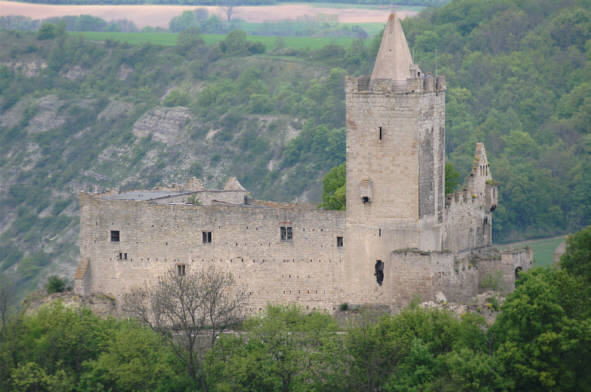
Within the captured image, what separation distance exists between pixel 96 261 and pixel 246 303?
7612mm

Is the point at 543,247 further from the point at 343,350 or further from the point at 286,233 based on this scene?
the point at 343,350

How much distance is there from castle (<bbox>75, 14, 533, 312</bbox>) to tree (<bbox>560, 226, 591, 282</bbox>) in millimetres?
2829

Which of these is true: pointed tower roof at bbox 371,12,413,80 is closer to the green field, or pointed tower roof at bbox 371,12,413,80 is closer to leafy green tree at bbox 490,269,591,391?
leafy green tree at bbox 490,269,591,391

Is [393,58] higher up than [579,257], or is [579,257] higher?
[393,58]

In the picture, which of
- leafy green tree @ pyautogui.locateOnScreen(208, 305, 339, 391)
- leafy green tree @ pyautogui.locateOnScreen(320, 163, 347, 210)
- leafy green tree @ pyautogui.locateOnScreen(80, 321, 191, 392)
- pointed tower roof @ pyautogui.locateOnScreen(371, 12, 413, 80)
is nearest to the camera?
leafy green tree @ pyautogui.locateOnScreen(208, 305, 339, 391)

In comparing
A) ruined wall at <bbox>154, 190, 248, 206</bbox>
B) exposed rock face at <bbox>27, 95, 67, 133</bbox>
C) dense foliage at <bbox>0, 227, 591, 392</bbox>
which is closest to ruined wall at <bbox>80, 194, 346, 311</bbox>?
dense foliage at <bbox>0, 227, 591, 392</bbox>

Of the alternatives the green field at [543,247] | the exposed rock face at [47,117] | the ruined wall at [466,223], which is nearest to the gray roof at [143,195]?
the ruined wall at [466,223]

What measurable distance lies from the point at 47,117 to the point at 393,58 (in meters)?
118

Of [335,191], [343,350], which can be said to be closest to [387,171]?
[343,350]

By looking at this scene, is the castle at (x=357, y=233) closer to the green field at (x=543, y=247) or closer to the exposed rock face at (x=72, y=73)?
the green field at (x=543, y=247)

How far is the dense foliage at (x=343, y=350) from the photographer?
65.1 m

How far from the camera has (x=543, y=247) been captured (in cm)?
11112

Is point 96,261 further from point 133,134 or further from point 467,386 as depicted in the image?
point 133,134

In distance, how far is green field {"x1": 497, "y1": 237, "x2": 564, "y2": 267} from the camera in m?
105
